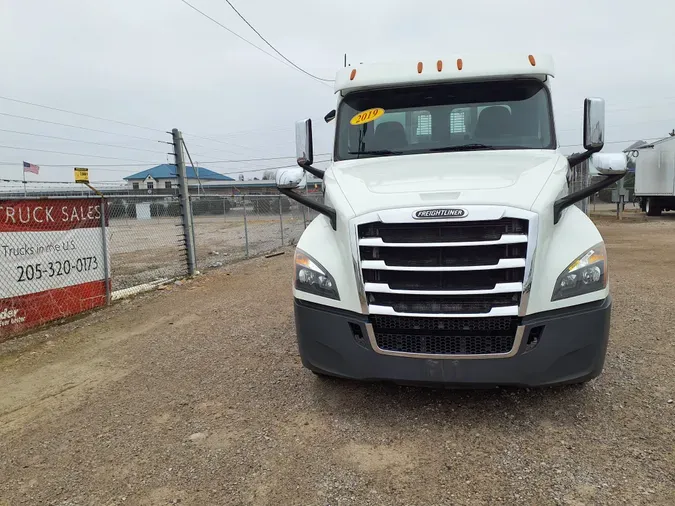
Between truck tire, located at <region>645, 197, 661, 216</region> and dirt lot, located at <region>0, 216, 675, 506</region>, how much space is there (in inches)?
923

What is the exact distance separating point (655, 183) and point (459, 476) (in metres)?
25.4

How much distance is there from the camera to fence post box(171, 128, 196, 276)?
29.7 feet

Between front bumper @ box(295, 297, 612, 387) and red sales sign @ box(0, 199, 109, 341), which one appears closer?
front bumper @ box(295, 297, 612, 387)

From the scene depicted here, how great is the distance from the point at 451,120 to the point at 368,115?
783 millimetres

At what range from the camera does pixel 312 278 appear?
3414 mm

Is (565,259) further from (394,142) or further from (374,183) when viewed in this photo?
(394,142)

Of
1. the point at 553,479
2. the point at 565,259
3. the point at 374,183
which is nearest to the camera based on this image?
the point at 553,479

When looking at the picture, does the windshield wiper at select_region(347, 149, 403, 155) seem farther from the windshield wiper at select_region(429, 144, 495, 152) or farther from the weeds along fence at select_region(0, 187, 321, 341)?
the weeds along fence at select_region(0, 187, 321, 341)

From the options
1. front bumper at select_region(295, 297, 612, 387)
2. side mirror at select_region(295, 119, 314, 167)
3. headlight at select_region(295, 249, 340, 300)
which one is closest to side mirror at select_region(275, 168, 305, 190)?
side mirror at select_region(295, 119, 314, 167)

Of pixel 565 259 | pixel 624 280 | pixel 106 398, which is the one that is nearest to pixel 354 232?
pixel 565 259

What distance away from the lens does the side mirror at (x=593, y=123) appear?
4.20m

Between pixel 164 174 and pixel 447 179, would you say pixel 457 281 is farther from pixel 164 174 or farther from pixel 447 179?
pixel 164 174

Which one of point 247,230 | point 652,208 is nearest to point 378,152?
point 247,230

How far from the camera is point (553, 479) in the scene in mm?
2684
